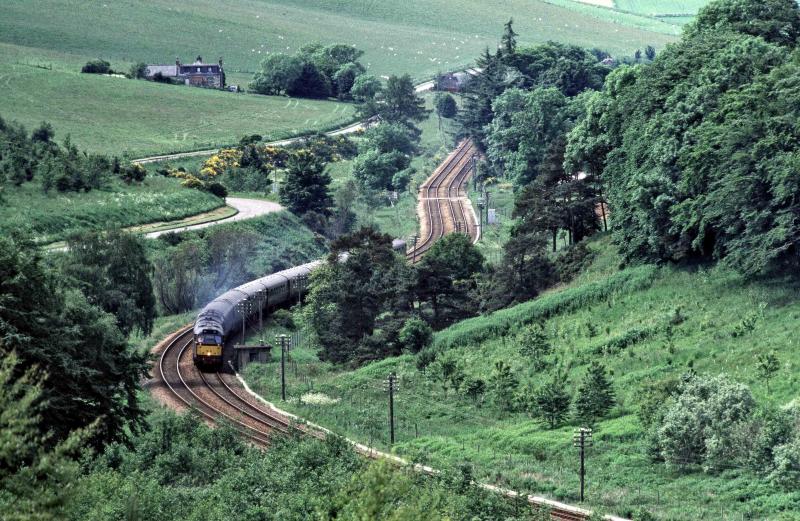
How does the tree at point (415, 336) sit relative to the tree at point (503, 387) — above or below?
below

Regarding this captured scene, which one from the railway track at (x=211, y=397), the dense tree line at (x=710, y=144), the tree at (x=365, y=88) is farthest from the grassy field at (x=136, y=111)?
the dense tree line at (x=710, y=144)

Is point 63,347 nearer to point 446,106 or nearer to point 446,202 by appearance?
point 446,202

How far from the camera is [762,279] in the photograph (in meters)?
65.8

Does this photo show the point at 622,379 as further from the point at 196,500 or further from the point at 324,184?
the point at 324,184

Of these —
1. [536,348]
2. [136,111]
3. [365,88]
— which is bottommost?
[136,111]

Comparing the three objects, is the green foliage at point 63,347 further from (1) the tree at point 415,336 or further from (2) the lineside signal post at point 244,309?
(2) the lineside signal post at point 244,309

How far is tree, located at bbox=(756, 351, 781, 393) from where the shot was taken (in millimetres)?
55469

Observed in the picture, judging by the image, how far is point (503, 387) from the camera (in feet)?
→ 210

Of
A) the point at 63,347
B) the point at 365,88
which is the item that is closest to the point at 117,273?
the point at 63,347

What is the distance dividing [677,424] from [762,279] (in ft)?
54.7

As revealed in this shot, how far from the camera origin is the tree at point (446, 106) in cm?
19100

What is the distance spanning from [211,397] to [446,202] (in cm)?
7117

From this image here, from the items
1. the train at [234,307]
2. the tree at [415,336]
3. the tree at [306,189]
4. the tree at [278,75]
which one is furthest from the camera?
the tree at [278,75]

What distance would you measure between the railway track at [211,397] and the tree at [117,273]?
2.68m
